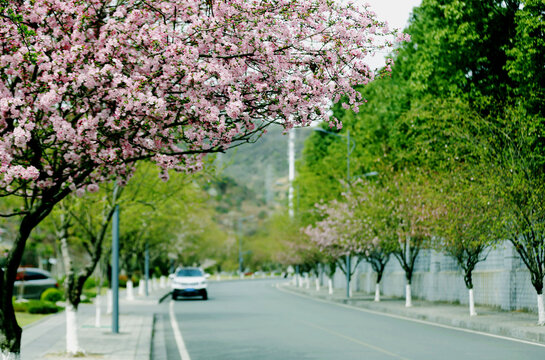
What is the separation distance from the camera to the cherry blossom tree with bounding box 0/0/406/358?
7211 millimetres

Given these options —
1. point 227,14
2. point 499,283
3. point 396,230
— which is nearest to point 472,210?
point 499,283

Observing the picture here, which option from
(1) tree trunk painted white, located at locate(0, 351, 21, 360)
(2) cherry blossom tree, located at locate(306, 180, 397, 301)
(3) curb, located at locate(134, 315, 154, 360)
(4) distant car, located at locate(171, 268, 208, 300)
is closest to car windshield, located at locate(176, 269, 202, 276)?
(4) distant car, located at locate(171, 268, 208, 300)

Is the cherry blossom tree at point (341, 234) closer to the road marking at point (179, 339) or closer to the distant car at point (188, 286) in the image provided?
the distant car at point (188, 286)

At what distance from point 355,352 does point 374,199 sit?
63.8ft

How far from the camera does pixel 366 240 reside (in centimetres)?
3469

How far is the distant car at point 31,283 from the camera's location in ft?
122

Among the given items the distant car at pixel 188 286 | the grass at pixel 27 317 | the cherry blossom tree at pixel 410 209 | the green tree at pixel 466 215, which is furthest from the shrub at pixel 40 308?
the green tree at pixel 466 215

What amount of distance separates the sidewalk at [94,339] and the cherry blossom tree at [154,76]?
6724 millimetres

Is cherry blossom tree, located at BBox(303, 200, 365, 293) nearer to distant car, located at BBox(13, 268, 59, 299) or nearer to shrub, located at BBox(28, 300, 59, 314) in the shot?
shrub, located at BBox(28, 300, 59, 314)

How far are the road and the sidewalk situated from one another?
60 cm

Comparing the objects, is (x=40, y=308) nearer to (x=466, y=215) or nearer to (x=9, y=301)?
(x=466, y=215)

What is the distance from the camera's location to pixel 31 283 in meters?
38.0

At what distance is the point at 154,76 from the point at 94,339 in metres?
11.7

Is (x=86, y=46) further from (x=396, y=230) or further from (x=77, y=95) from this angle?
(x=396, y=230)
